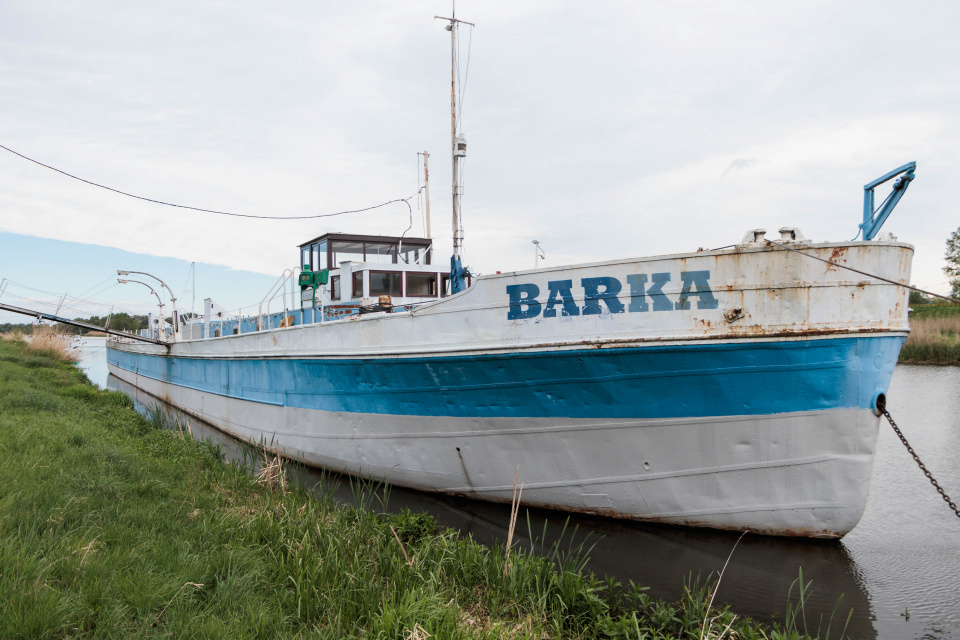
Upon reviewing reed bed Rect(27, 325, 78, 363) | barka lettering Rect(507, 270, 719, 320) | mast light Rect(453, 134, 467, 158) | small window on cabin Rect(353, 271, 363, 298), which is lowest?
reed bed Rect(27, 325, 78, 363)

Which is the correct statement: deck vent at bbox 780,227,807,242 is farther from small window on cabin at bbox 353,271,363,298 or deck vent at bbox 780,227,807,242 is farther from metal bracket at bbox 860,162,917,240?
small window on cabin at bbox 353,271,363,298

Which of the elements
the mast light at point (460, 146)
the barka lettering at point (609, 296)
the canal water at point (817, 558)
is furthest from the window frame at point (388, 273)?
the barka lettering at point (609, 296)

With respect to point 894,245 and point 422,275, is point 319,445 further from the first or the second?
point 894,245

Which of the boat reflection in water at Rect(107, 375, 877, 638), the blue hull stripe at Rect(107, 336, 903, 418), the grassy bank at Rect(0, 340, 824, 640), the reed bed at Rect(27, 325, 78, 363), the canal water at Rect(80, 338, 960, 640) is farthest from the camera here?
the reed bed at Rect(27, 325, 78, 363)

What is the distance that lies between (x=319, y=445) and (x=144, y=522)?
483 cm

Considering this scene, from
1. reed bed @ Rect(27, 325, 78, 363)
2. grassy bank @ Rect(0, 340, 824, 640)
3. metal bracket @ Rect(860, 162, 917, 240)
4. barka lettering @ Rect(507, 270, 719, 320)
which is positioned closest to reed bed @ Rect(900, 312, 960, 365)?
metal bracket @ Rect(860, 162, 917, 240)

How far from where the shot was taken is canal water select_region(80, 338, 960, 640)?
4727 mm

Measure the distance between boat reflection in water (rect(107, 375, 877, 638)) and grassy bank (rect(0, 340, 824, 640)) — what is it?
0.44 metres

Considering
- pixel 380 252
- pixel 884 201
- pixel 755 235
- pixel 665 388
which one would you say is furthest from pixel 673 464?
pixel 380 252

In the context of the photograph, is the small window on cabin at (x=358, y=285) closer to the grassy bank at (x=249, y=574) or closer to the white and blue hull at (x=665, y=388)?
the white and blue hull at (x=665, y=388)

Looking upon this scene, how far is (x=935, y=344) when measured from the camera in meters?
23.4

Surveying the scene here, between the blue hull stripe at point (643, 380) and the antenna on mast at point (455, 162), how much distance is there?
2.44 m

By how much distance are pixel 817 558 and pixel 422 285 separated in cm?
747

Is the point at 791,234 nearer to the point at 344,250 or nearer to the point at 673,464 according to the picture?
the point at 673,464
